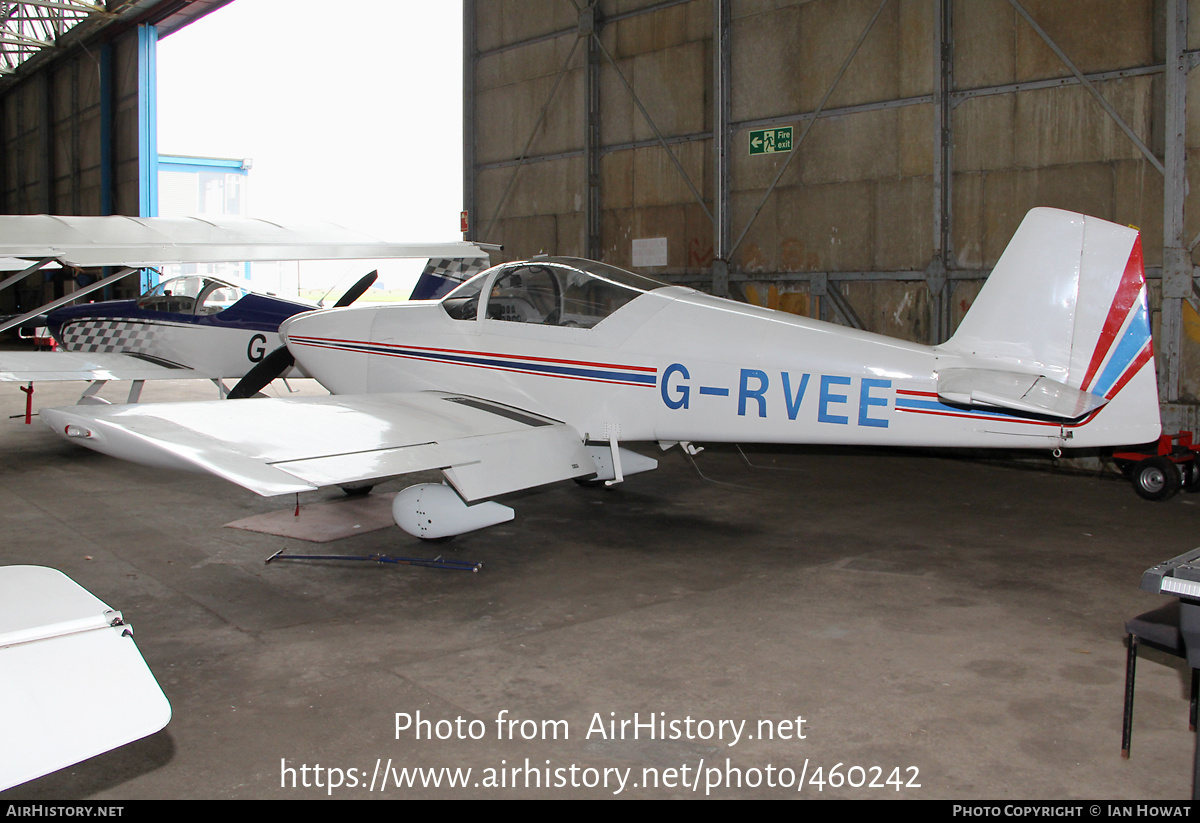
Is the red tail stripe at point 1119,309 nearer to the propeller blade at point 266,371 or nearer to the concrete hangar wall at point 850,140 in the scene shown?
the concrete hangar wall at point 850,140

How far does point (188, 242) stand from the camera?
9227 millimetres

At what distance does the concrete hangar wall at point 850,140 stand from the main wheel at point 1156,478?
1068mm

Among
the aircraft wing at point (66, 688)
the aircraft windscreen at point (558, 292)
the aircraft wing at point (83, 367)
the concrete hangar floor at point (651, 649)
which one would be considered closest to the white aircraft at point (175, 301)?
the aircraft wing at point (83, 367)

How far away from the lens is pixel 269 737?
11.5 ft

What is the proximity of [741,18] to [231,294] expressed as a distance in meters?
7.00

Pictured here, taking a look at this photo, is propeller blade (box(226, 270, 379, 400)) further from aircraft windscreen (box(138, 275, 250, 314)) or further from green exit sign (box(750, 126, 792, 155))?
green exit sign (box(750, 126, 792, 155))

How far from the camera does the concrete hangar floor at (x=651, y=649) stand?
3234 millimetres

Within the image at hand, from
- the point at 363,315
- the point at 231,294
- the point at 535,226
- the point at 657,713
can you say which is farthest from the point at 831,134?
the point at 657,713

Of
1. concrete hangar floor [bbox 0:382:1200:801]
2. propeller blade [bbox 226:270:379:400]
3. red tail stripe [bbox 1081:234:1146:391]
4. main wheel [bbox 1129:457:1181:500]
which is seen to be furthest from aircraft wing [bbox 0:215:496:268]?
red tail stripe [bbox 1081:234:1146:391]

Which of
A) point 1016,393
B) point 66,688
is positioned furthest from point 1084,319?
point 66,688

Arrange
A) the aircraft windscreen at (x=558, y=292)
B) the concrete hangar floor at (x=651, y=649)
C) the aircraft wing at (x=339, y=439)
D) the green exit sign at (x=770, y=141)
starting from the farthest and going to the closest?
the green exit sign at (x=770, y=141)
the aircraft windscreen at (x=558, y=292)
the aircraft wing at (x=339, y=439)
the concrete hangar floor at (x=651, y=649)

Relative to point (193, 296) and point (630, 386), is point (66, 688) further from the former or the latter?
point (193, 296)

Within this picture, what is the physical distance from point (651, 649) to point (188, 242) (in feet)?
23.0

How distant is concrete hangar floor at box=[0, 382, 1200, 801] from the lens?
10.6 feet
